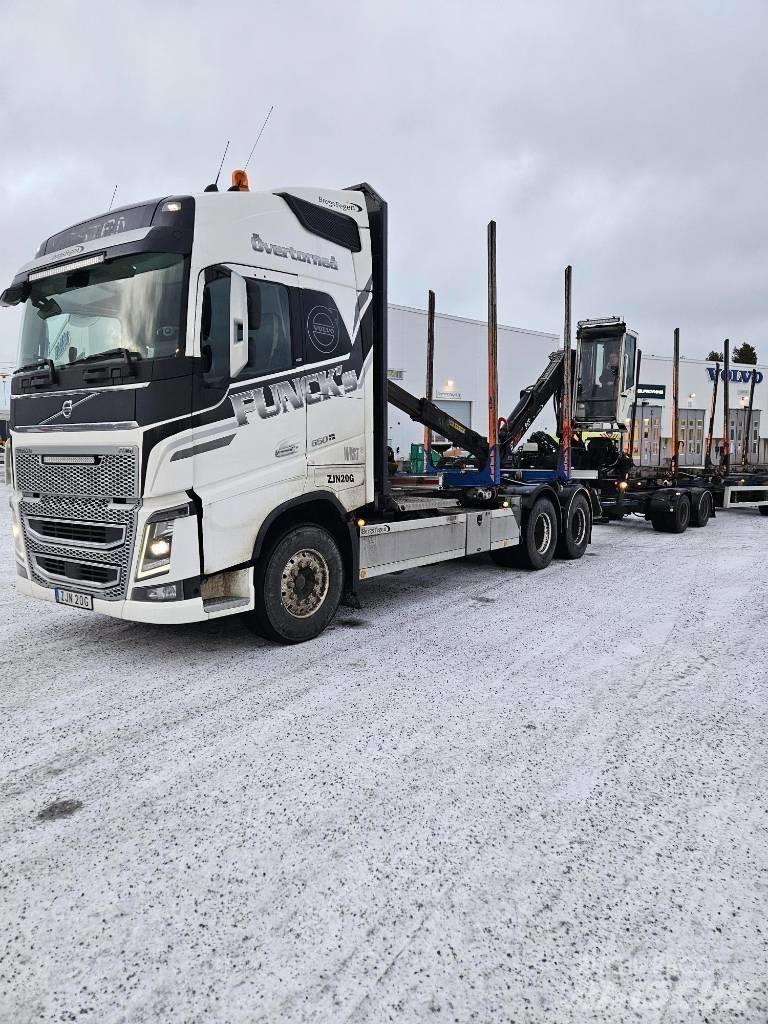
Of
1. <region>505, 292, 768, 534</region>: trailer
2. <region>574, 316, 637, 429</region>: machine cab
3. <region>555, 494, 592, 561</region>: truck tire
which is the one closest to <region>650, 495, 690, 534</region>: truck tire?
<region>505, 292, 768, 534</region>: trailer

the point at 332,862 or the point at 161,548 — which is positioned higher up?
the point at 161,548

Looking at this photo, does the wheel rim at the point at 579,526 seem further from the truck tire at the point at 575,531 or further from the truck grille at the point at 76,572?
A: the truck grille at the point at 76,572

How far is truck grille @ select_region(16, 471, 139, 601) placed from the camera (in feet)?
14.4

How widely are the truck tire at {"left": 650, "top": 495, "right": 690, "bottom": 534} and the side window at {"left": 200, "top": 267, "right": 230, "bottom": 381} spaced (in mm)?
10407

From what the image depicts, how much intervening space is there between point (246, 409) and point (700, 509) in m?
11.8

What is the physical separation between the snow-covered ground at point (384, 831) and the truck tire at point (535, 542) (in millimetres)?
3187

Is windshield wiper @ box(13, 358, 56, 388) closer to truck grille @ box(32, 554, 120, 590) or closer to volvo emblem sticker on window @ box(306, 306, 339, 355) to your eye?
truck grille @ box(32, 554, 120, 590)

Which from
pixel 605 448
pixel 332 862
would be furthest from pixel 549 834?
pixel 605 448

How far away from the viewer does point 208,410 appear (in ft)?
14.5

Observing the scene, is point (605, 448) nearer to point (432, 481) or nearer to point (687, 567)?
point (687, 567)

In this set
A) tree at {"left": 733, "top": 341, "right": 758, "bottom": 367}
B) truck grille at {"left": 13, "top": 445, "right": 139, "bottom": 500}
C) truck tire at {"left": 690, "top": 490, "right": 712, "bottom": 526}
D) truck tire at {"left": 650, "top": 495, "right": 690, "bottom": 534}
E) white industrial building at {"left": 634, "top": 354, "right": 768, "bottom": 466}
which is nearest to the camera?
truck grille at {"left": 13, "top": 445, "right": 139, "bottom": 500}

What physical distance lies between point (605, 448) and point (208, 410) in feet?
34.5

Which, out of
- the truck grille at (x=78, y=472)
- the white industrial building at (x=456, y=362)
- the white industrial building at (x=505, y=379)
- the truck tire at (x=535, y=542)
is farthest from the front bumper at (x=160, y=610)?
the white industrial building at (x=456, y=362)

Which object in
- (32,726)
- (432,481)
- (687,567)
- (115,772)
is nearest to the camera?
(115,772)
